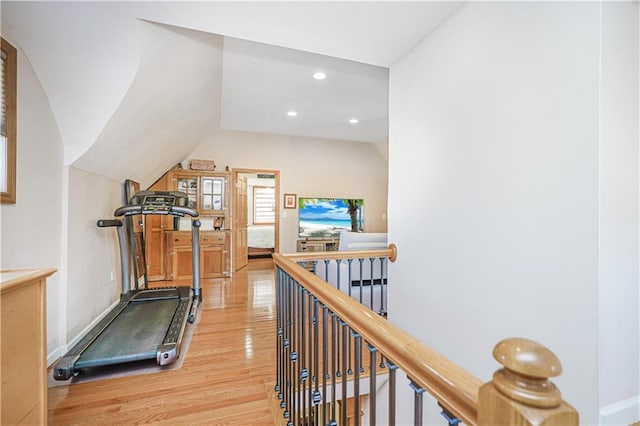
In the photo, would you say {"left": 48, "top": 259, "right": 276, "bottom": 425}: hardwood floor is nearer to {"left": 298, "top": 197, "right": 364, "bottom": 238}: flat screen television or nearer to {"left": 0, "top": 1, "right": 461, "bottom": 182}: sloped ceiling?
{"left": 0, "top": 1, "right": 461, "bottom": 182}: sloped ceiling

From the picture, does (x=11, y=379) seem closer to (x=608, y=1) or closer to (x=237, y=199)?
(x=608, y=1)

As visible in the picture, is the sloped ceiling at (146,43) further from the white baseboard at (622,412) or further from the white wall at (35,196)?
the white baseboard at (622,412)

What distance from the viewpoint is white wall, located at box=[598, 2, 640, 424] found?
1.26 meters

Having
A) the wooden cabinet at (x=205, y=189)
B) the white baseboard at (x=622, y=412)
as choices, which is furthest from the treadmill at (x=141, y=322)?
the white baseboard at (x=622, y=412)

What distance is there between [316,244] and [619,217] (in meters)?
5.34

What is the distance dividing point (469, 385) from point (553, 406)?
0.15 meters

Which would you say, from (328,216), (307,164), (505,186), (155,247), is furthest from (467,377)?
(307,164)

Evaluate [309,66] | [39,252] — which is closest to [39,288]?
[39,252]

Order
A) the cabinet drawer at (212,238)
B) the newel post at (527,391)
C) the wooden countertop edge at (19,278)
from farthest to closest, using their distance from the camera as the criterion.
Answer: the cabinet drawer at (212,238), the wooden countertop edge at (19,278), the newel post at (527,391)

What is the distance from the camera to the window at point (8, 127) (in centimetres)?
188

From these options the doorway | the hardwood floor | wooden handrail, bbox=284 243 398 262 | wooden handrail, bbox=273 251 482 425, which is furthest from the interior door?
wooden handrail, bbox=273 251 482 425

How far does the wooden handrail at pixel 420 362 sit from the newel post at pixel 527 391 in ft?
0.27

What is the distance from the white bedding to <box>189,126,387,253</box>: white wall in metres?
2.08

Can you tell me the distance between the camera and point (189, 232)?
5.22 meters
